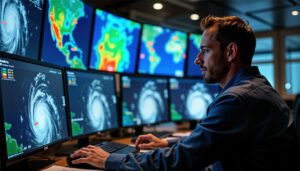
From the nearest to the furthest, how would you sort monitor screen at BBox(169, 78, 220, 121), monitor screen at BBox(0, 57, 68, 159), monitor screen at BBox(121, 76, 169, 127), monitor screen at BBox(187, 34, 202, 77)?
monitor screen at BBox(0, 57, 68, 159)
monitor screen at BBox(121, 76, 169, 127)
monitor screen at BBox(169, 78, 220, 121)
monitor screen at BBox(187, 34, 202, 77)

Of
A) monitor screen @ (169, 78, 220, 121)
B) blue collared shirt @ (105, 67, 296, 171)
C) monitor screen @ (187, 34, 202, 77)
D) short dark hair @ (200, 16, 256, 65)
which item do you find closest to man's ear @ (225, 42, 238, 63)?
short dark hair @ (200, 16, 256, 65)

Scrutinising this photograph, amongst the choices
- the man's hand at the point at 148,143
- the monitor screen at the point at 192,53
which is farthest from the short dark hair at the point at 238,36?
the monitor screen at the point at 192,53

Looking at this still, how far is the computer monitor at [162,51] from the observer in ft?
8.65

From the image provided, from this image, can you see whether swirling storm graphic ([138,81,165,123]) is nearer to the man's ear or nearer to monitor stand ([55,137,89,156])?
monitor stand ([55,137,89,156])

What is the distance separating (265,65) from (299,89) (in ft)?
3.02

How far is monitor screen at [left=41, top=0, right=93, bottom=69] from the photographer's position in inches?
68.0

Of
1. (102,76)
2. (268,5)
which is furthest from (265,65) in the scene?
(102,76)

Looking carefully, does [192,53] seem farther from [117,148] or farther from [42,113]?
[42,113]

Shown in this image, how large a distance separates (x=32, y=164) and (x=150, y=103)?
45.5 inches

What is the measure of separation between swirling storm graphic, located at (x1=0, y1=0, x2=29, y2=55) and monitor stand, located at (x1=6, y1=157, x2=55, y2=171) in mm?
511

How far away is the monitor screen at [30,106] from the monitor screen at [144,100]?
0.68 meters

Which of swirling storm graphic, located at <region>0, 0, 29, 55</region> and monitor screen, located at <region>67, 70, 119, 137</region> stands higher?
swirling storm graphic, located at <region>0, 0, 29, 55</region>

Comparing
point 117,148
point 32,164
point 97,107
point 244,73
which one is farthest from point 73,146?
point 244,73

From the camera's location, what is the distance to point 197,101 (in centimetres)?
271
